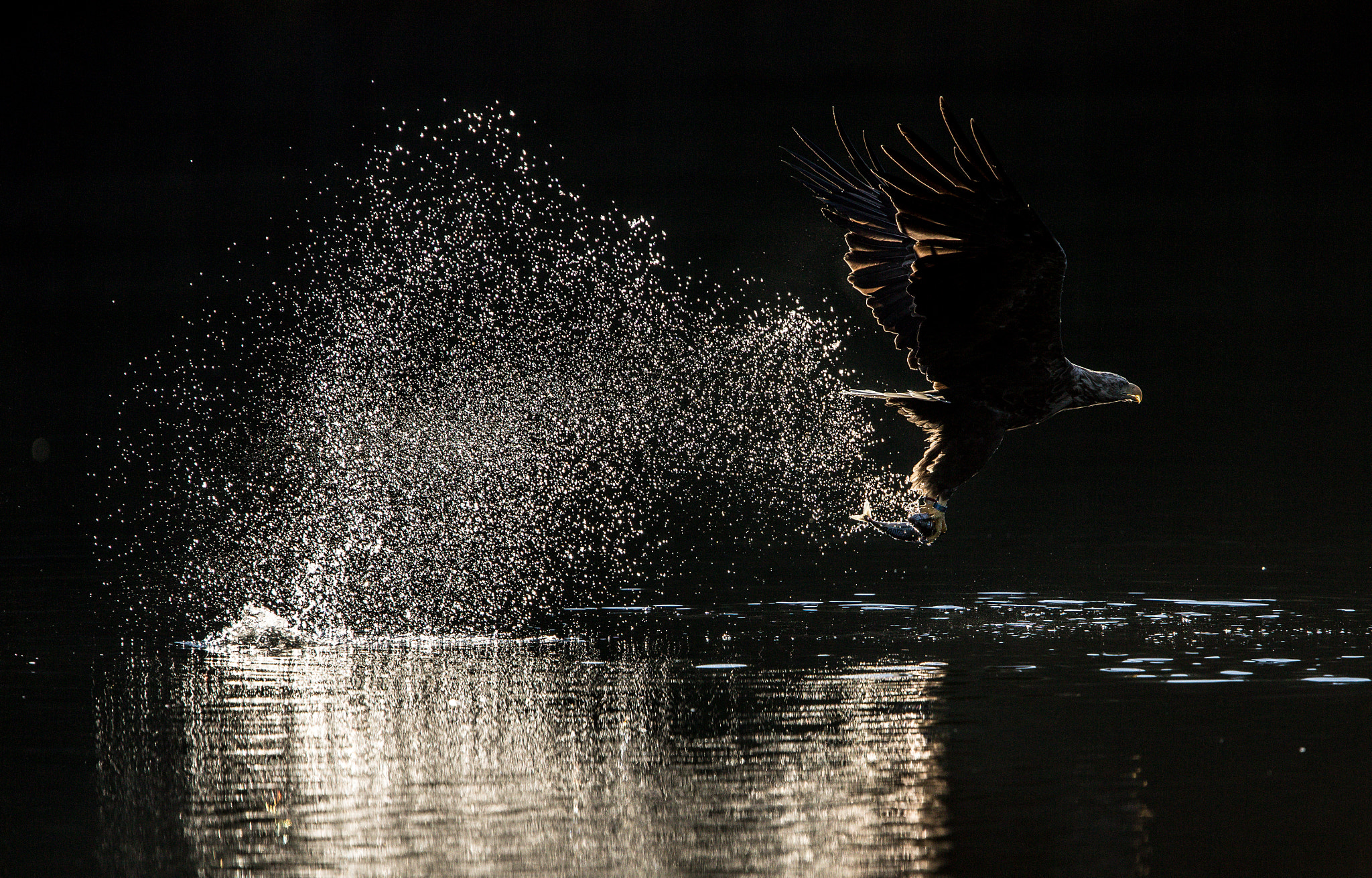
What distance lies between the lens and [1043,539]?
1075cm

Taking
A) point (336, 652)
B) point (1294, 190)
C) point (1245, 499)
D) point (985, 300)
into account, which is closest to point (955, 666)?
point (985, 300)

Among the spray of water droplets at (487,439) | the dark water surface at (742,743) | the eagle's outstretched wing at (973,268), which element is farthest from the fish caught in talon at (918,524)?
the spray of water droplets at (487,439)

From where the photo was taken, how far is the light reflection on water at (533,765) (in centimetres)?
517

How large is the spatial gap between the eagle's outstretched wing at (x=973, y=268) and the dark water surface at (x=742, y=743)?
1.24 meters

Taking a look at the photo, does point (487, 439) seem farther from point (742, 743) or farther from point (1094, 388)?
point (742, 743)

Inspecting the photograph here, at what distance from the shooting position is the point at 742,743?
20.7 feet

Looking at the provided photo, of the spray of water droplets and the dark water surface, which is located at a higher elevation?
the spray of water droplets

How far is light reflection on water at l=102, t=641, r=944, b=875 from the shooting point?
5.17 meters

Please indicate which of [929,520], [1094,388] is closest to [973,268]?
[1094,388]

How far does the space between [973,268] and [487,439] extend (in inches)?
245

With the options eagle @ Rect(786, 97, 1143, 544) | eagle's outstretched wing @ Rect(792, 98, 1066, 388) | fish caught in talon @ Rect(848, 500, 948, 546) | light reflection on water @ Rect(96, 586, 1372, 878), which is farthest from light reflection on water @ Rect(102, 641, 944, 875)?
eagle's outstretched wing @ Rect(792, 98, 1066, 388)

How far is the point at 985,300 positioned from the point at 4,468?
9.43m

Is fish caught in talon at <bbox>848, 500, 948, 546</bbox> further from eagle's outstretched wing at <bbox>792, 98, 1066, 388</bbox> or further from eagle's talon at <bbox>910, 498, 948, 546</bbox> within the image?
eagle's outstretched wing at <bbox>792, 98, 1066, 388</bbox>

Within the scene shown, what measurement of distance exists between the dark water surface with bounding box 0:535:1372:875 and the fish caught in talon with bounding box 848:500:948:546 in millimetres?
434
